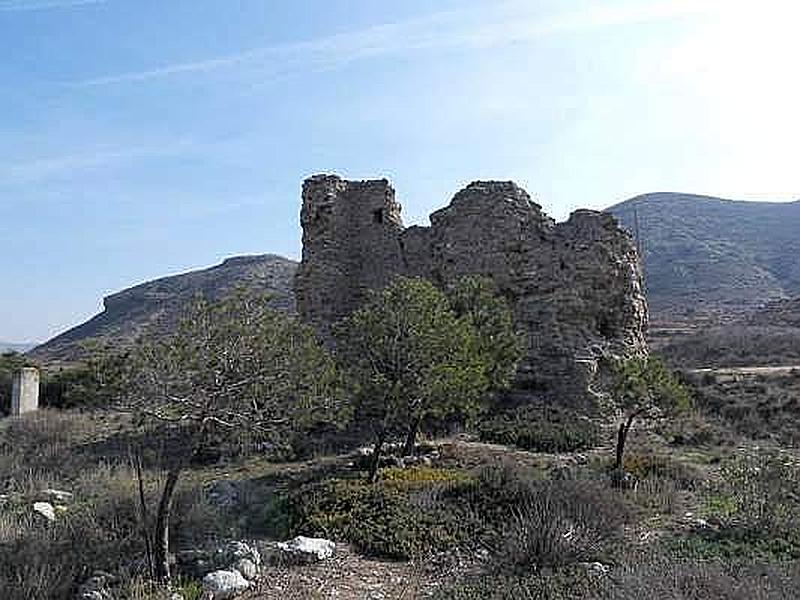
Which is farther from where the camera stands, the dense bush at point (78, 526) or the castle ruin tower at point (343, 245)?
the castle ruin tower at point (343, 245)

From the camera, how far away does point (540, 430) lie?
1536 cm

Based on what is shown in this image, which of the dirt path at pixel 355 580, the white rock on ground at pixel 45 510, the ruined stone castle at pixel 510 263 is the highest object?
the ruined stone castle at pixel 510 263

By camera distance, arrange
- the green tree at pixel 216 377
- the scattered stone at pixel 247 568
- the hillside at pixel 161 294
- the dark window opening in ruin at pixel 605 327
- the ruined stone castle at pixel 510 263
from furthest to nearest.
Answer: the hillside at pixel 161 294 → the dark window opening in ruin at pixel 605 327 → the ruined stone castle at pixel 510 263 → the green tree at pixel 216 377 → the scattered stone at pixel 247 568

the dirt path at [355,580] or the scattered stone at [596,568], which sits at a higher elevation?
the scattered stone at [596,568]

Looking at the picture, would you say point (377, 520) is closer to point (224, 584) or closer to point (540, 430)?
point (224, 584)

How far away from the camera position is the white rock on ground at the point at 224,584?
320 inches

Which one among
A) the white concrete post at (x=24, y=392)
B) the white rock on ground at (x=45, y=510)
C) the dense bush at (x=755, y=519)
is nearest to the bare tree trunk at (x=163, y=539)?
the white rock on ground at (x=45, y=510)

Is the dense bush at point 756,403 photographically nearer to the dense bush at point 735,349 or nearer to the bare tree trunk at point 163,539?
the dense bush at point 735,349

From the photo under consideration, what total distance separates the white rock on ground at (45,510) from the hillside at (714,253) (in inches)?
1840

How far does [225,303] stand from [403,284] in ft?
13.5

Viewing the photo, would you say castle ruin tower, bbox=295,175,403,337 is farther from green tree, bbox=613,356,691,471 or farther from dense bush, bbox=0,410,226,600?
green tree, bbox=613,356,691,471

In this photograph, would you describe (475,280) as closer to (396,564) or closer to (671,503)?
(671,503)

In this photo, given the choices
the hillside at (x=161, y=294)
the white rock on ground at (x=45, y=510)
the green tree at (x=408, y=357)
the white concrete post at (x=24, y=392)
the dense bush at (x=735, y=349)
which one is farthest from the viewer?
the hillside at (x=161, y=294)

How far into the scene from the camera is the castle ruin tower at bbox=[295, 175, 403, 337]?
1922 cm
